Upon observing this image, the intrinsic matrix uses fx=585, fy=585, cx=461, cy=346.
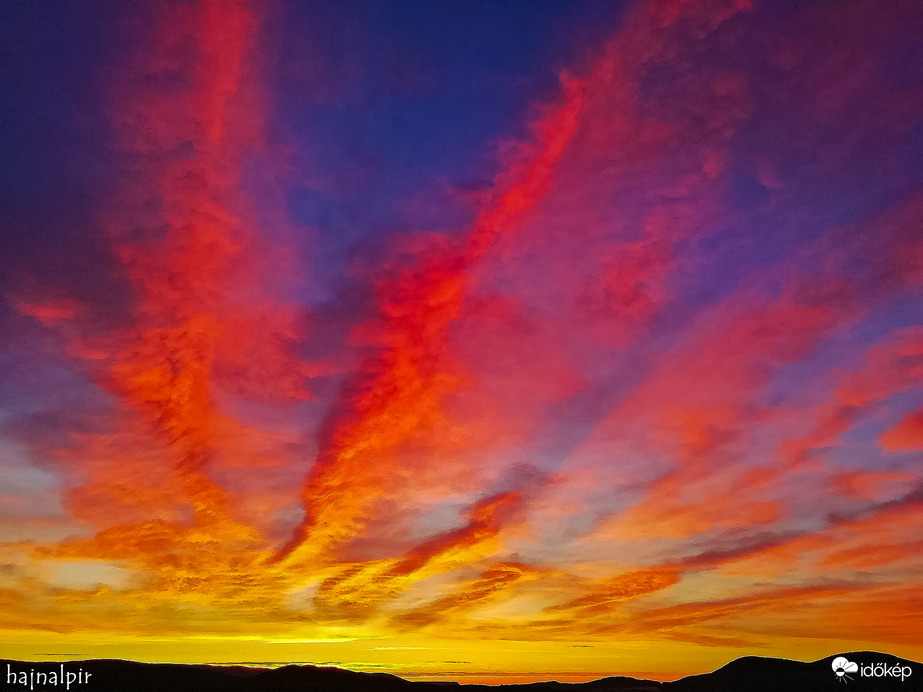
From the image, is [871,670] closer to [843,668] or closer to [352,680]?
[843,668]

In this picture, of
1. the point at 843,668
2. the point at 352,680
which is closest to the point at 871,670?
the point at 843,668

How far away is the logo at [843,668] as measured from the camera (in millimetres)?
176375

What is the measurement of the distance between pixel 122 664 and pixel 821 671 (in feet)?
663

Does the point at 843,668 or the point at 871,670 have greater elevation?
the point at 843,668

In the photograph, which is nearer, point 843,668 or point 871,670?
point 843,668

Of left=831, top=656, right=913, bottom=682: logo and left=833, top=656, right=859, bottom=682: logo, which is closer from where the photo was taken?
left=833, top=656, right=859, bottom=682: logo

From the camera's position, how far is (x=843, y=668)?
602 ft

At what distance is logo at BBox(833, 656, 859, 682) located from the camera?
579ft

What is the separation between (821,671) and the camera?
183m

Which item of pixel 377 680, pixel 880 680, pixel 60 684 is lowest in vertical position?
pixel 880 680

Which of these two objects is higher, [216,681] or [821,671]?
[216,681]

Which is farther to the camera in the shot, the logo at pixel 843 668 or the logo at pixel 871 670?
the logo at pixel 871 670

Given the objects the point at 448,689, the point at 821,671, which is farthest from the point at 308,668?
the point at 821,671

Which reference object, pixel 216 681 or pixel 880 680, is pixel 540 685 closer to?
pixel 216 681
